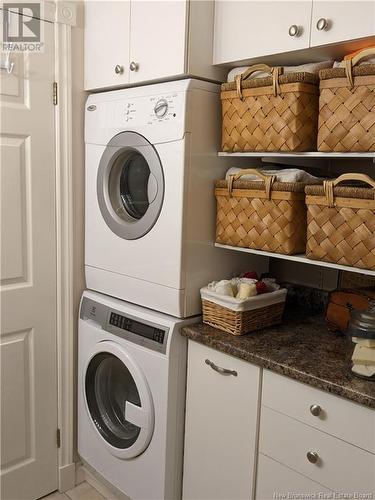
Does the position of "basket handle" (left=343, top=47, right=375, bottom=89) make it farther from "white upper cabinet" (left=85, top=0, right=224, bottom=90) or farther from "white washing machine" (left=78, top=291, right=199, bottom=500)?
"white washing machine" (left=78, top=291, right=199, bottom=500)

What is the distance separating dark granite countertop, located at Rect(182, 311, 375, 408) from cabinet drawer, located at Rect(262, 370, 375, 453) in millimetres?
36

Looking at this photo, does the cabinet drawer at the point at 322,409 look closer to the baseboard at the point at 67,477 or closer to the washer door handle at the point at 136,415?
the washer door handle at the point at 136,415

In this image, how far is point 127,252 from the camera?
197cm

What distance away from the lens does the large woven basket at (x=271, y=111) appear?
61.6 inches

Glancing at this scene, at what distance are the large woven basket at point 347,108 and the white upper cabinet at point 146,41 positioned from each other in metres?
0.49

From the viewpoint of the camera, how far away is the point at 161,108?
5.78 ft

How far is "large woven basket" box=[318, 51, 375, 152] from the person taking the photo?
1.40 meters

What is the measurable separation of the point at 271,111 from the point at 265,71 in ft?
0.53

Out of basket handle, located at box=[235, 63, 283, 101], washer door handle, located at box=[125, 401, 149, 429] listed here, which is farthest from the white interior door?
basket handle, located at box=[235, 63, 283, 101]

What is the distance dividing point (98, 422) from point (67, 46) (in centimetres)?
165

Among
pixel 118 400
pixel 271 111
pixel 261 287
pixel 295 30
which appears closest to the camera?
pixel 295 30

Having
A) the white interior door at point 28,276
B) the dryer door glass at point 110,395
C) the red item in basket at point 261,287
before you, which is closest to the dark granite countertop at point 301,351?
the red item in basket at point 261,287

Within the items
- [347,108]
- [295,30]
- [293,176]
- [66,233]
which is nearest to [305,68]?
[295,30]

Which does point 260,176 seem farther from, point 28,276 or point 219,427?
point 28,276
